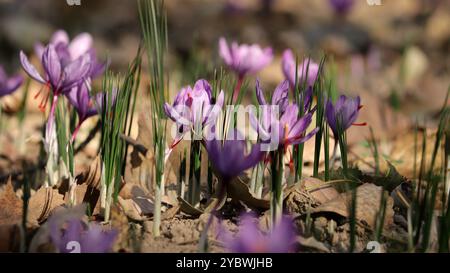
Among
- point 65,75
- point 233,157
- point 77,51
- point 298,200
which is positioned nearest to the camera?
point 233,157

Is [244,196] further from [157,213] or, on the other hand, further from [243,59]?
[243,59]

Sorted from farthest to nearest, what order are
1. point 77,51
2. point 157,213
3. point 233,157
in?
1. point 77,51
2. point 157,213
3. point 233,157

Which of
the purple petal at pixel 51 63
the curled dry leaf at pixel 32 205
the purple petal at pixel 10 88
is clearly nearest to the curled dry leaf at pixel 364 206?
the curled dry leaf at pixel 32 205

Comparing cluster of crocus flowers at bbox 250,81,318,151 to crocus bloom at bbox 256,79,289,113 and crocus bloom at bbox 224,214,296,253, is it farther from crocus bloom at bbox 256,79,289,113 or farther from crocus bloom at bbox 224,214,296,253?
crocus bloom at bbox 224,214,296,253

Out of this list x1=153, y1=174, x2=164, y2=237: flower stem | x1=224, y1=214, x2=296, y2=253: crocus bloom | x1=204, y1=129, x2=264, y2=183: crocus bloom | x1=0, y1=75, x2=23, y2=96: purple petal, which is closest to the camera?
x1=224, y1=214, x2=296, y2=253: crocus bloom

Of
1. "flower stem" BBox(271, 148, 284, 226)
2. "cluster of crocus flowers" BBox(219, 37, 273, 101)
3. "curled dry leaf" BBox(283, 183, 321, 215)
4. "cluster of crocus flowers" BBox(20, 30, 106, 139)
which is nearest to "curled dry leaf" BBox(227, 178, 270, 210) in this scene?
"curled dry leaf" BBox(283, 183, 321, 215)

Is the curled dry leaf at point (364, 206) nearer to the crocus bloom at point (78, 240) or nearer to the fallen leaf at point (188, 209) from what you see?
the fallen leaf at point (188, 209)

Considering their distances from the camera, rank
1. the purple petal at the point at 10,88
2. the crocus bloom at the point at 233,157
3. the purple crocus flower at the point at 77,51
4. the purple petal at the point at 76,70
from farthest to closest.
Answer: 1. the purple petal at the point at 10,88
2. the purple crocus flower at the point at 77,51
3. the purple petal at the point at 76,70
4. the crocus bloom at the point at 233,157

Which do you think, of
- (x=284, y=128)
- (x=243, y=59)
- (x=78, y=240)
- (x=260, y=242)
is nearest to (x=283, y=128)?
(x=284, y=128)
